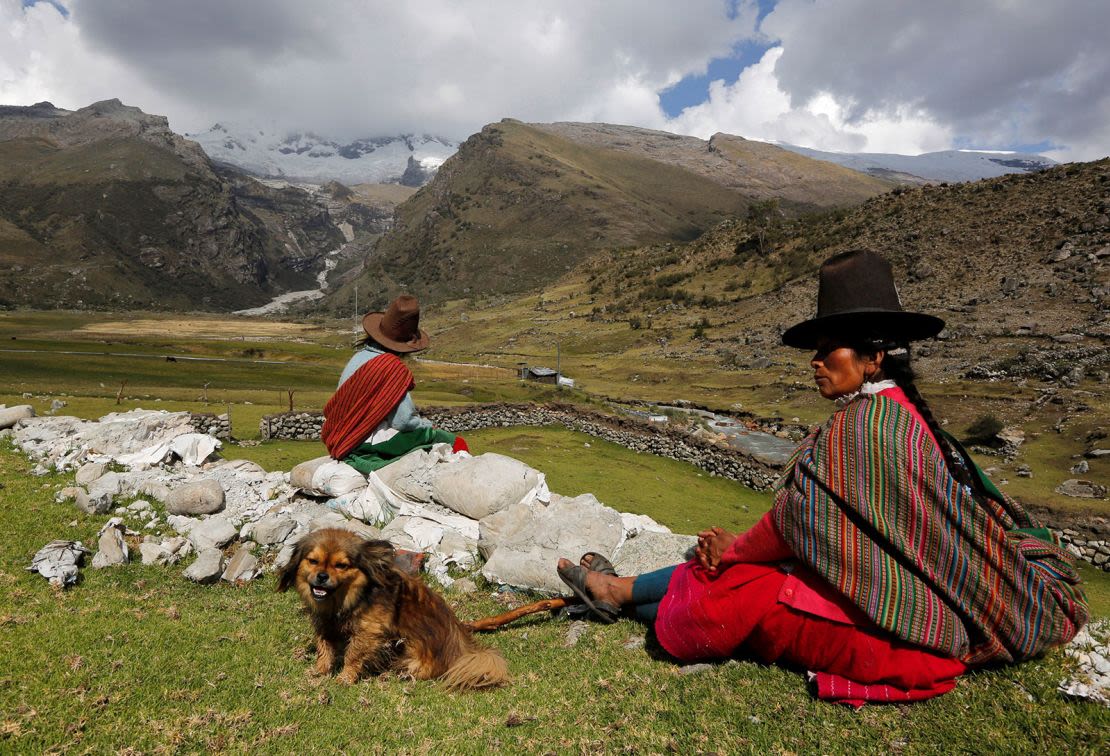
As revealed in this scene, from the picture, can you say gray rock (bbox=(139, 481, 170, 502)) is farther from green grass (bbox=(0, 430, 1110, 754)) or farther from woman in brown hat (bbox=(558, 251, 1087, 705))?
woman in brown hat (bbox=(558, 251, 1087, 705))

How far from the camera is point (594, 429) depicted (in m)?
28.0

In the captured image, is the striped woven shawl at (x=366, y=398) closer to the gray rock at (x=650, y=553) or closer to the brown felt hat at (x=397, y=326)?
the brown felt hat at (x=397, y=326)

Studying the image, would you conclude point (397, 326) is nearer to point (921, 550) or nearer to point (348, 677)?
point (348, 677)

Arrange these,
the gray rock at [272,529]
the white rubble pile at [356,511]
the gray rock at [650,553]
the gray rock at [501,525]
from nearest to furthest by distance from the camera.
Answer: the gray rock at [650,553] < the white rubble pile at [356,511] < the gray rock at [272,529] < the gray rock at [501,525]

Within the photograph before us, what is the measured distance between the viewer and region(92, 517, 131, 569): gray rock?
21.0 feet

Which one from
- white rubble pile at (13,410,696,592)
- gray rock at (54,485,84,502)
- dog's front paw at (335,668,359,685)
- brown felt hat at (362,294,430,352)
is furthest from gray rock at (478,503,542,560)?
gray rock at (54,485,84,502)

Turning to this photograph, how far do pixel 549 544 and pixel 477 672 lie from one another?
290 cm

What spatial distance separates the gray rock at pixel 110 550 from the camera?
6398 millimetres

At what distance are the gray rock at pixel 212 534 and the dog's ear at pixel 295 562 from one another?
3335 millimetres

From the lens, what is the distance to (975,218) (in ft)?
180

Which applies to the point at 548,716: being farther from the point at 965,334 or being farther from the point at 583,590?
the point at 965,334

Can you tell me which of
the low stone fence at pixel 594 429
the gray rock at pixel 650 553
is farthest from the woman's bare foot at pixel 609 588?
the low stone fence at pixel 594 429

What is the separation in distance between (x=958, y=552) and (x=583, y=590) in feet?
10.5


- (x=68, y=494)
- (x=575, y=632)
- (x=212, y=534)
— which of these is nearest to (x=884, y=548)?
(x=575, y=632)
